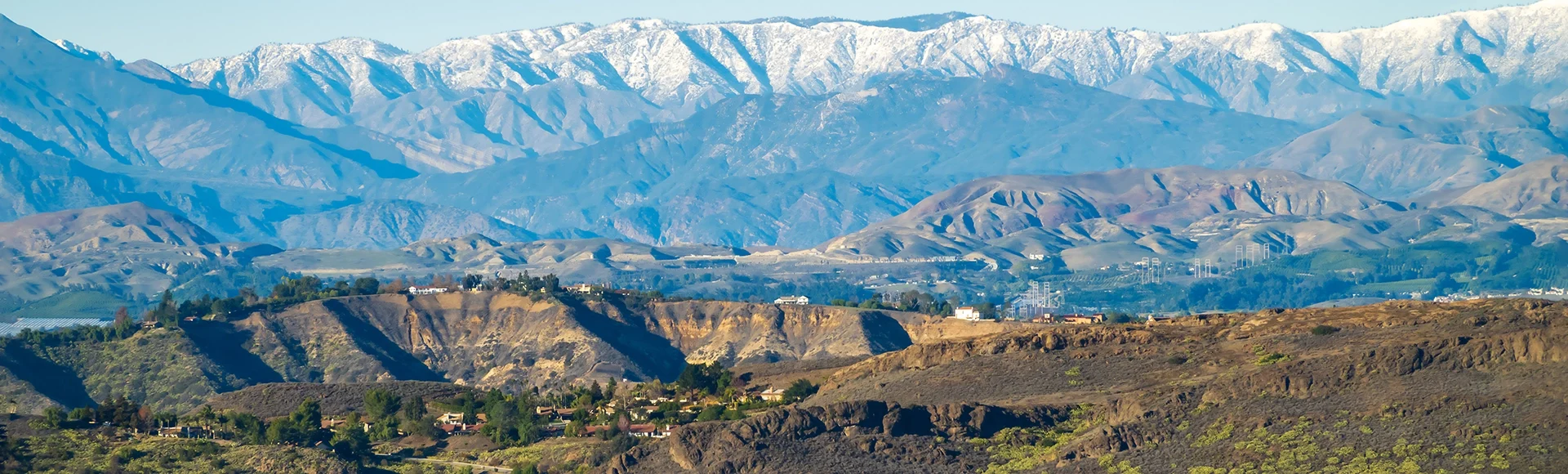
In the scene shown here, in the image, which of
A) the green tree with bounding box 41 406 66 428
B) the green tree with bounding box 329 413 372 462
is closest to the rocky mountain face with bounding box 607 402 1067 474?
the green tree with bounding box 329 413 372 462

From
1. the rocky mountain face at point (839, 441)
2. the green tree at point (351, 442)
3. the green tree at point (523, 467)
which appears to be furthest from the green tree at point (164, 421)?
the rocky mountain face at point (839, 441)

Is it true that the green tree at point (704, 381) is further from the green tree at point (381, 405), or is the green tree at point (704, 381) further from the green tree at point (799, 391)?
the green tree at point (381, 405)

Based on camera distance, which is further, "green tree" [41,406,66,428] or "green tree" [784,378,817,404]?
"green tree" [784,378,817,404]

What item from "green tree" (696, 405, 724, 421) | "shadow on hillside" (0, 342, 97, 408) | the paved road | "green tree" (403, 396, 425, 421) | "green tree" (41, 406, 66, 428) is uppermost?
"green tree" (41, 406, 66, 428)

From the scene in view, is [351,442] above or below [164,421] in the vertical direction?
above

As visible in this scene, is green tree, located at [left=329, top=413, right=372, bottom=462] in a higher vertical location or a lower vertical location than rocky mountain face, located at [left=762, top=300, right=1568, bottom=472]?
lower

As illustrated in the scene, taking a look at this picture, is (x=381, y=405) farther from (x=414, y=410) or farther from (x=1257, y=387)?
(x=1257, y=387)

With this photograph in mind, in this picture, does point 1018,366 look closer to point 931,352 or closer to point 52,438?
point 931,352

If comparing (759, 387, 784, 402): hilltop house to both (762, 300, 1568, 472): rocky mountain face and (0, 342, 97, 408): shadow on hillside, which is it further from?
(0, 342, 97, 408): shadow on hillside

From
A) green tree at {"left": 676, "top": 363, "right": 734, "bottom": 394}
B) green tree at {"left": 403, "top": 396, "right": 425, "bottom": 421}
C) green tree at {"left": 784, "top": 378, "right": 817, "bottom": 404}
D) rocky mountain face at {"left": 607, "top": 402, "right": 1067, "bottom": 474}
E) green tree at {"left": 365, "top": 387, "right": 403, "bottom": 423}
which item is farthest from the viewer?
green tree at {"left": 676, "top": 363, "right": 734, "bottom": 394}

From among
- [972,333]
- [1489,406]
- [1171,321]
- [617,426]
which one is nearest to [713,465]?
[617,426]

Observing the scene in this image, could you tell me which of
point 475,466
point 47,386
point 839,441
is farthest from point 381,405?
point 47,386
